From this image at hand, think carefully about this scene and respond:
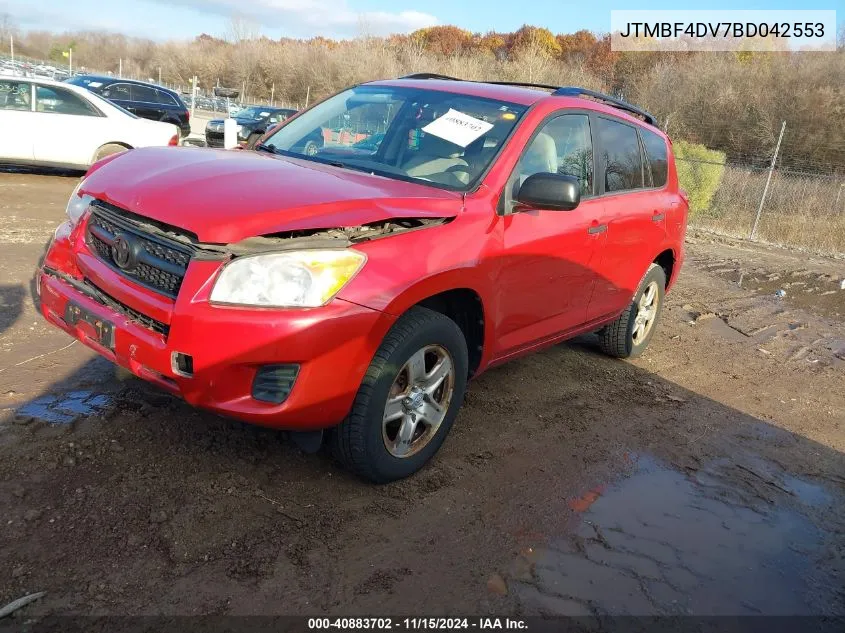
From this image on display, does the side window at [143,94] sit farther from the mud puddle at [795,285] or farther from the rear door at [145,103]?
the mud puddle at [795,285]

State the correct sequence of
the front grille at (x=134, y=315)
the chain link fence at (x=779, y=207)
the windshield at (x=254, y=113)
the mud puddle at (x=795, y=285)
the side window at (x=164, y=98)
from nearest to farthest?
1. the front grille at (x=134, y=315)
2. the mud puddle at (x=795, y=285)
3. the chain link fence at (x=779, y=207)
4. the side window at (x=164, y=98)
5. the windshield at (x=254, y=113)

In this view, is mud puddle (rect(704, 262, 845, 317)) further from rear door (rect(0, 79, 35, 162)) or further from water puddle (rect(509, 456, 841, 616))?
rear door (rect(0, 79, 35, 162))

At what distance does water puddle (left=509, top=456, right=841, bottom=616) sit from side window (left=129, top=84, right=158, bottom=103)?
15.4m

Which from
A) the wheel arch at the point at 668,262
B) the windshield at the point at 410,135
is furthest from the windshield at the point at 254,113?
the windshield at the point at 410,135

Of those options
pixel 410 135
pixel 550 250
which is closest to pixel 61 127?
pixel 410 135

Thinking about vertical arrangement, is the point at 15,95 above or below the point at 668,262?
above

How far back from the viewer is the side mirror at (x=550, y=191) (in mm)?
3359

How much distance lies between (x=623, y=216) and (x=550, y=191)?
1394 millimetres

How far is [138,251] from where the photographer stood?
2887mm

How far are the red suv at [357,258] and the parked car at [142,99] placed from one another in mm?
12927

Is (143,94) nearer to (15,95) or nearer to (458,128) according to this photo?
(15,95)

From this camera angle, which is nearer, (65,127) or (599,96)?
(599,96)

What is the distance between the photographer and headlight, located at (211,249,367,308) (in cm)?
264

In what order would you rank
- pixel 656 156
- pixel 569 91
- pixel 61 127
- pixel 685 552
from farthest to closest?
pixel 61 127, pixel 656 156, pixel 569 91, pixel 685 552
